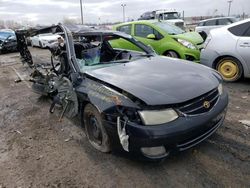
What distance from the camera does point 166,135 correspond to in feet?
8.54

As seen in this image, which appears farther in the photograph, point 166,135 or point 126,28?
point 126,28

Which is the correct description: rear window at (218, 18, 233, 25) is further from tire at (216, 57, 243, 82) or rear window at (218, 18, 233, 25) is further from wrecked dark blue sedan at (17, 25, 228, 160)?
wrecked dark blue sedan at (17, 25, 228, 160)

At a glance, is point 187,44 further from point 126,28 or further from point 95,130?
point 95,130

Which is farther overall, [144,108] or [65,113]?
[65,113]

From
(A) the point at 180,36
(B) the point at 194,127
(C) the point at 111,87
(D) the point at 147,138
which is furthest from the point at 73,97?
(A) the point at 180,36

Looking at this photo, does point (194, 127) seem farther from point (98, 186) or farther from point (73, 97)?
point (73, 97)

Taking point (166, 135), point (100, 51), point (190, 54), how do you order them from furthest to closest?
1. point (190, 54)
2. point (100, 51)
3. point (166, 135)

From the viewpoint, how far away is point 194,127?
8.94ft

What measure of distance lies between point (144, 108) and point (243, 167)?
1.33m

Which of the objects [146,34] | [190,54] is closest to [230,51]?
[190,54]

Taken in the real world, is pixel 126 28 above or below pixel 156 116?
above

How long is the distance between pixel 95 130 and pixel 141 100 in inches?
38.5

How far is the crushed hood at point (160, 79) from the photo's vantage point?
9.16ft

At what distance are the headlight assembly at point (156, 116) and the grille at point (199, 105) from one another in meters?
0.16
